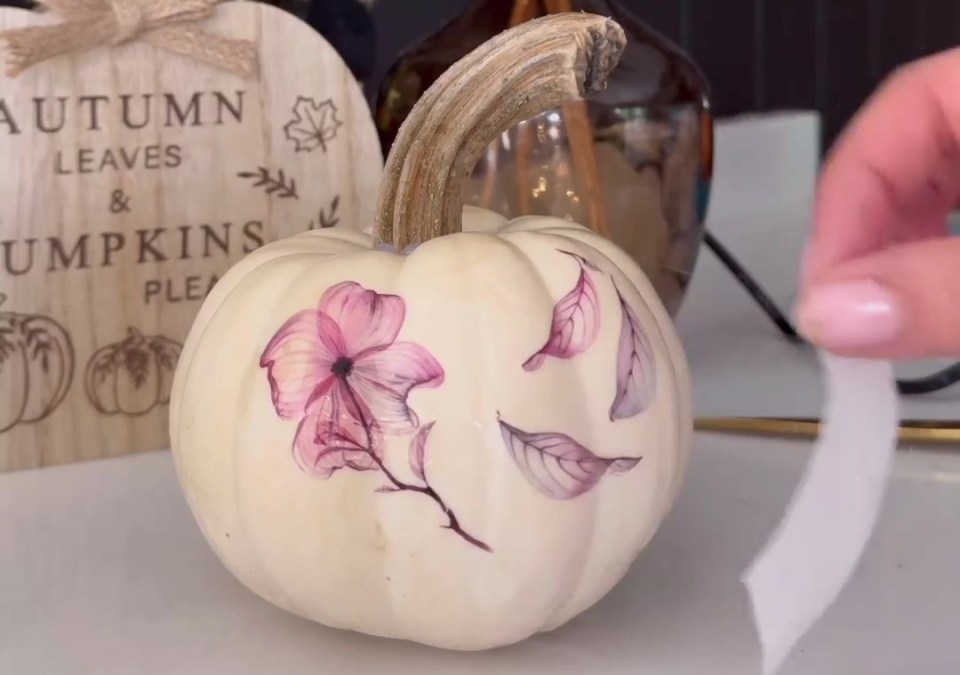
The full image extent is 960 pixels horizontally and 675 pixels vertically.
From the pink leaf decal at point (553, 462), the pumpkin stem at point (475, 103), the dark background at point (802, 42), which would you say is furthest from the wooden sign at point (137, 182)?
the dark background at point (802, 42)

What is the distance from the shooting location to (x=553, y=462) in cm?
37

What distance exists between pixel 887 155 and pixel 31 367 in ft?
1.43

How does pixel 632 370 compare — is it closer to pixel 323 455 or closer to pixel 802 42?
pixel 323 455

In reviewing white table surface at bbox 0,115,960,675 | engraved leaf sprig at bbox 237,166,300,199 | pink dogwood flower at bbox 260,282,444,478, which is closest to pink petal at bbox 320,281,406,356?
pink dogwood flower at bbox 260,282,444,478

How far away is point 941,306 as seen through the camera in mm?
279

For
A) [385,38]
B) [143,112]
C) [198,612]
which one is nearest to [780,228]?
[385,38]

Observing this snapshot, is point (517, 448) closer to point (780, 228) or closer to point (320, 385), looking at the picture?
point (320, 385)

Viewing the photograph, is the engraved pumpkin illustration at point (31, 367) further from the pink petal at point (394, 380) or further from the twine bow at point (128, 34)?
the pink petal at point (394, 380)

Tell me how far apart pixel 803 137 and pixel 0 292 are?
109cm


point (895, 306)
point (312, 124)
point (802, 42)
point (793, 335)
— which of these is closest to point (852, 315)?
point (895, 306)

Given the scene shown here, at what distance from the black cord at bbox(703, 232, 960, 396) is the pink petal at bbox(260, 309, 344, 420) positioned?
0.41 meters

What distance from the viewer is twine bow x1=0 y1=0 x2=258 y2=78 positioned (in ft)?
1.73

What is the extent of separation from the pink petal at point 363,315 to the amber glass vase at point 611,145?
279 mm

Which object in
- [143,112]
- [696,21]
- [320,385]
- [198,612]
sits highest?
[696,21]
